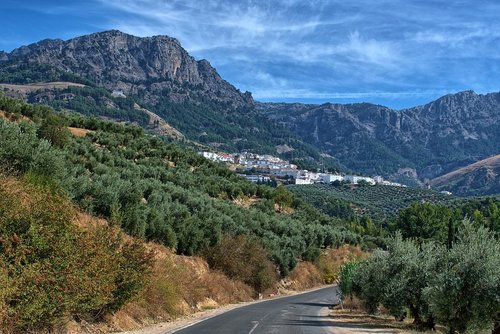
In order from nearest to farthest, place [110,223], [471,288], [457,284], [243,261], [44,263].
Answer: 1. [44,263]
2. [471,288]
3. [457,284]
4. [110,223]
5. [243,261]

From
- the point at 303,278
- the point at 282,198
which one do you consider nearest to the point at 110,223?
the point at 303,278

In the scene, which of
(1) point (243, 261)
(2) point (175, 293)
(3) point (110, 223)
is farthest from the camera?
(1) point (243, 261)

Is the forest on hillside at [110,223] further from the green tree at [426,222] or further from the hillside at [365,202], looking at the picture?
the hillside at [365,202]

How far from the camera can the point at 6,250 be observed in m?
13.2

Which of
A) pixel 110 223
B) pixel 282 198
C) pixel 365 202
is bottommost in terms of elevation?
pixel 365 202

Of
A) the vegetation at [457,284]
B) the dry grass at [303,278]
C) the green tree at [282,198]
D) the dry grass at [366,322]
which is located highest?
the green tree at [282,198]

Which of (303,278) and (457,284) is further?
(303,278)

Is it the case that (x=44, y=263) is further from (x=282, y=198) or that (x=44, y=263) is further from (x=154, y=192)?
(x=282, y=198)

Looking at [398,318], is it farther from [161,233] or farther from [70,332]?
[70,332]

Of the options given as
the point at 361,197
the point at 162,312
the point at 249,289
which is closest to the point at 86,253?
the point at 162,312

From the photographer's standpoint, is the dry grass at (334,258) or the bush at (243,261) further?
the dry grass at (334,258)

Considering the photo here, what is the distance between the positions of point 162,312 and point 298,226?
39.9m

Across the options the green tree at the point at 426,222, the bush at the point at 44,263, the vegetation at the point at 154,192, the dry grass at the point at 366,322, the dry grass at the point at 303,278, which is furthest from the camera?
the green tree at the point at 426,222

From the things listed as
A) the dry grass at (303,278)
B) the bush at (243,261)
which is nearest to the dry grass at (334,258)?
the dry grass at (303,278)
